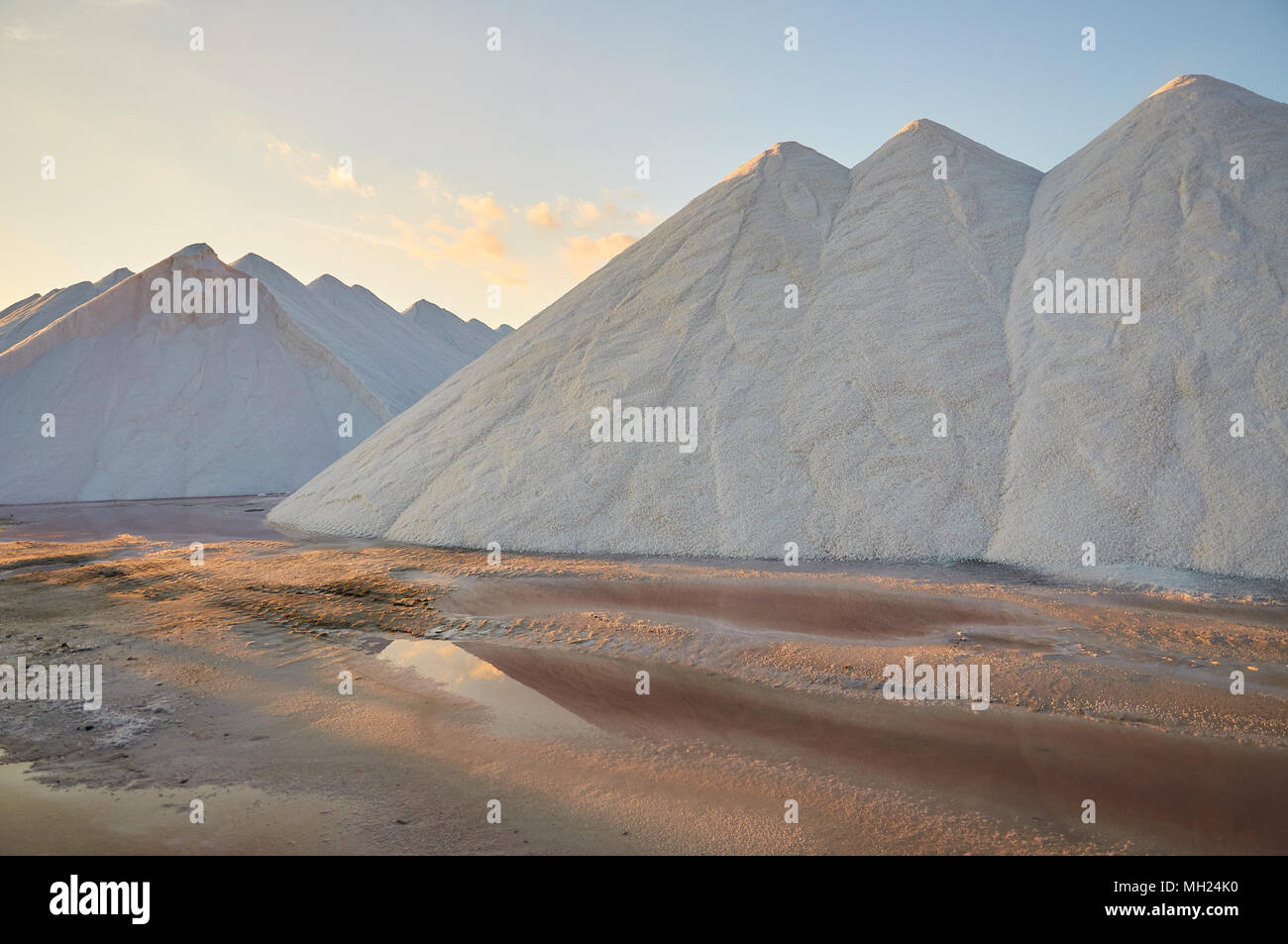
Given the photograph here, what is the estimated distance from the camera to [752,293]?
44.5 feet

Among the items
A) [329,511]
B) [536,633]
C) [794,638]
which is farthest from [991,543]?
[329,511]

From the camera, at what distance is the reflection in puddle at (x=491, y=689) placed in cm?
405

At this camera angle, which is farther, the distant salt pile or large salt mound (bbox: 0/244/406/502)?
the distant salt pile

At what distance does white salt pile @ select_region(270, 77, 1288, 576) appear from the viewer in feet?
28.9

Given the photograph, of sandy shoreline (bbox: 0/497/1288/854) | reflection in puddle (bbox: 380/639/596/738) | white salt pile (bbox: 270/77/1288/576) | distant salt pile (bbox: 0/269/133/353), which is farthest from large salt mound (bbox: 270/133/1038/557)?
distant salt pile (bbox: 0/269/133/353)

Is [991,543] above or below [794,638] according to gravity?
above

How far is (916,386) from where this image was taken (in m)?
10.8

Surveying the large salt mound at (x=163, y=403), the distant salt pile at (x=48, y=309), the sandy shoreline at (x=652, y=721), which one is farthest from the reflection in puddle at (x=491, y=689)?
the distant salt pile at (x=48, y=309)

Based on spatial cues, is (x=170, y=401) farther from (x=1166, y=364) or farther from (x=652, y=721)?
(x=1166, y=364)

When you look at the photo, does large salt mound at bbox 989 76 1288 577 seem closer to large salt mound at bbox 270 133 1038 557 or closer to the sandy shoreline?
large salt mound at bbox 270 133 1038 557

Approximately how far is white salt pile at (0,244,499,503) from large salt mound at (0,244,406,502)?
40 millimetres

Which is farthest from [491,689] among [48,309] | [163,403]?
[48,309]
